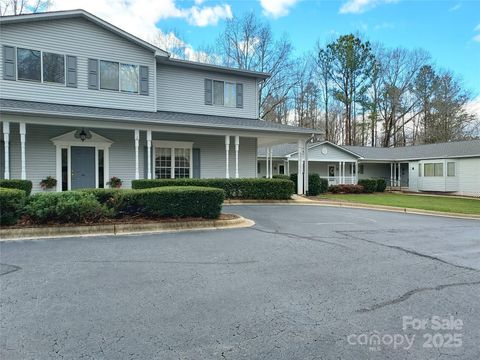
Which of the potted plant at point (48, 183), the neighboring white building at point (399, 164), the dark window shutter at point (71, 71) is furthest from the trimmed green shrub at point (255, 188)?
the neighboring white building at point (399, 164)

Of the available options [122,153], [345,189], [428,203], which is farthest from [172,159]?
[345,189]

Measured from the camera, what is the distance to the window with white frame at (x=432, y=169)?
26.7 m

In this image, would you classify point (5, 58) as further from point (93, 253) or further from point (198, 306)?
point (198, 306)

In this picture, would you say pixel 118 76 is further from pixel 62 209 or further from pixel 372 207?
pixel 372 207

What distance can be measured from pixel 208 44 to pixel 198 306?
114ft

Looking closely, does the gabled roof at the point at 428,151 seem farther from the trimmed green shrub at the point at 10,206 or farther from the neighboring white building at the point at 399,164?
the trimmed green shrub at the point at 10,206

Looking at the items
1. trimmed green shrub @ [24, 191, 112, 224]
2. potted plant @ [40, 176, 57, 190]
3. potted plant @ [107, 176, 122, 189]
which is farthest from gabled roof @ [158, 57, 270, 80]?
trimmed green shrub @ [24, 191, 112, 224]

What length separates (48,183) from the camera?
535 inches

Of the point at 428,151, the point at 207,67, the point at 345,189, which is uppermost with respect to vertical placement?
the point at 207,67

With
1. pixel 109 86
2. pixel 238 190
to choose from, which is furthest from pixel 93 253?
pixel 109 86

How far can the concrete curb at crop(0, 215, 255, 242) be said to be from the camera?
684cm

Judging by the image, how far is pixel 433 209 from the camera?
14.6 m

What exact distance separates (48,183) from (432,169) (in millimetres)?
27319

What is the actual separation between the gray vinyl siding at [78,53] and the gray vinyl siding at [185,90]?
90 cm
